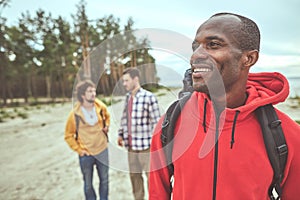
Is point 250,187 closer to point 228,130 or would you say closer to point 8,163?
point 228,130

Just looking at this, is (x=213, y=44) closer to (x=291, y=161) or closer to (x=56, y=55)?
(x=291, y=161)

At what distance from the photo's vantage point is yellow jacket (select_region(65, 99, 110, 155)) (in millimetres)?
3043

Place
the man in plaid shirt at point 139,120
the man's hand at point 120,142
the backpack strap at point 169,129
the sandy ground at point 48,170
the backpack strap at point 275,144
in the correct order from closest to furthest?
1. the backpack strap at point 275,144
2. the backpack strap at point 169,129
3. the man in plaid shirt at point 139,120
4. the man's hand at point 120,142
5. the sandy ground at point 48,170

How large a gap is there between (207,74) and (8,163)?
21.6 ft

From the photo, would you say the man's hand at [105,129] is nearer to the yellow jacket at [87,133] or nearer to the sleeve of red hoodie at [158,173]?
the yellow jacket at [87,133]

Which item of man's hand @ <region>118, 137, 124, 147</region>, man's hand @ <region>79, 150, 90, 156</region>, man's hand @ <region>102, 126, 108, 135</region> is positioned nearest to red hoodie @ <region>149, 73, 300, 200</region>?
man's hand @ <region>102, 126, 108, 135</region>

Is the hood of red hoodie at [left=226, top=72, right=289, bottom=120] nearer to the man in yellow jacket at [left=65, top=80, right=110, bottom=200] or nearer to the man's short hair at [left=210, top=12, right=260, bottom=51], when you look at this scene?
the man's short hair at [left=210, top=12, right=260, bottom=51]

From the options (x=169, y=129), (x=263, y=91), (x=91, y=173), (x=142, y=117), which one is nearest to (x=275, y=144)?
(x=263, y=91)

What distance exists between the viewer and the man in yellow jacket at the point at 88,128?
308cm

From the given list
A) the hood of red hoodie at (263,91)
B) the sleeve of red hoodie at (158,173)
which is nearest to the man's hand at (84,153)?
the sleeve of red hoodie at (158,173)

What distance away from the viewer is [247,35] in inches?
43.3

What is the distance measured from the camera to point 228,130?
1168mm

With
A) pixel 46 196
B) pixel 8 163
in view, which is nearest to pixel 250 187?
pixel 46 196

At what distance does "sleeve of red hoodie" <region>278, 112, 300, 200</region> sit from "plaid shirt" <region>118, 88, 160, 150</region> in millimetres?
1878
